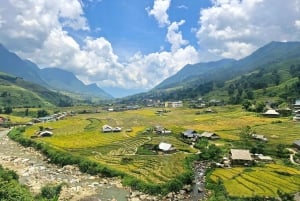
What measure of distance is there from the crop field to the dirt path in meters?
16.8

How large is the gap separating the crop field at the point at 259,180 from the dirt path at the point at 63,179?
16.8 m

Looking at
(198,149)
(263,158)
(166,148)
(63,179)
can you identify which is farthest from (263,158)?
(63,179)

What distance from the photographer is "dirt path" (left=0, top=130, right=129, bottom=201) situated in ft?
172

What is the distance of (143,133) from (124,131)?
8.21 meters

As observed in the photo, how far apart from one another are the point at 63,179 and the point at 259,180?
34101 millimetres

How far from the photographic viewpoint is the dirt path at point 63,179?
Result: 52359 millimetres

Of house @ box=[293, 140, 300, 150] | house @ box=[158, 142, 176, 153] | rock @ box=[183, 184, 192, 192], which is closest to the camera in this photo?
rock @ box=[183, 184, 192, 192]

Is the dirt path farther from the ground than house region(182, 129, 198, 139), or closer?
closer

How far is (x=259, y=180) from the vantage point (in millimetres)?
54562

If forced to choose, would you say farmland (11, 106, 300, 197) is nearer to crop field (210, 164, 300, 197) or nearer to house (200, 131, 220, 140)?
crop field (210, 164, 300, 197)

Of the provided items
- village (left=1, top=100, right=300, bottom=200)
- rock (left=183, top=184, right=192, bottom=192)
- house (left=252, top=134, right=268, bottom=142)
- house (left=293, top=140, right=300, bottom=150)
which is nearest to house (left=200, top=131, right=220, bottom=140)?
village (left=1, top=100, right=300, bottom=200)

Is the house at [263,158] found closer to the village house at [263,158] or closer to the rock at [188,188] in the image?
the village house at [263,158]

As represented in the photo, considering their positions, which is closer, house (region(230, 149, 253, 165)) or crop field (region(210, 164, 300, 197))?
crop field (region(210, 164, 300, 197))

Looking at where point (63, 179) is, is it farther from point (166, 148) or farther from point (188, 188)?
point (166, 148)
